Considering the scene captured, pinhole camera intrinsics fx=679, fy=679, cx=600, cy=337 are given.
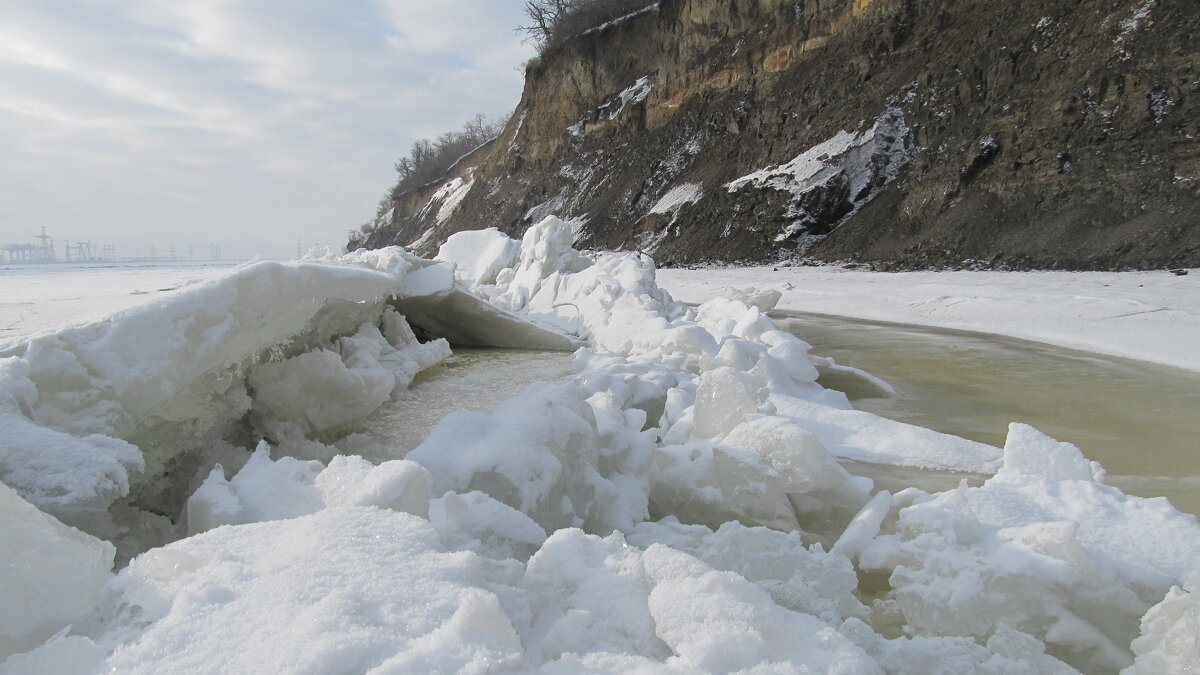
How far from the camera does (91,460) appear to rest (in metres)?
1.96

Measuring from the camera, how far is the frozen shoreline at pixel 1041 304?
241 inches

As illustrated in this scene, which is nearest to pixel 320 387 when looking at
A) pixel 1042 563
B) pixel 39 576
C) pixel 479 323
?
pixel 39 576

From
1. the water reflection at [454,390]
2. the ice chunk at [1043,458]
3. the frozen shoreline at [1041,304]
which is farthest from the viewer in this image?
the frozen shoreline at [1041,304]

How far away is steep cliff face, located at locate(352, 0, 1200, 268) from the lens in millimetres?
10789

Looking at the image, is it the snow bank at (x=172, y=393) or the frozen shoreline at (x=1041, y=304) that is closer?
the snow bank at (x=172, y=393)

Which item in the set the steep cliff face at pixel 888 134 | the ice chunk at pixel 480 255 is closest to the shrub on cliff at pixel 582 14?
the steep cliff face at pixel 888 134

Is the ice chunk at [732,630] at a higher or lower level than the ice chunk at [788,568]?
higher

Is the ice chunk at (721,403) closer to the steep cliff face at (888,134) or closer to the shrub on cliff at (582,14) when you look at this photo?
the steep cliff face at (888,134)

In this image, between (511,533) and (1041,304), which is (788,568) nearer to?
(511,533)

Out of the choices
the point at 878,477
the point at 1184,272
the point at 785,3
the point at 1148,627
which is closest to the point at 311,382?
the point at 878,477

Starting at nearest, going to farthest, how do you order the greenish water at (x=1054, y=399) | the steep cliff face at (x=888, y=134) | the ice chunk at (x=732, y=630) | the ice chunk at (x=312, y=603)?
the ice chunk at (x=312, y=603) → the ice chunk at (x=732, y=630) → the greenish water at (x=1054, y=399) → the steep cliff face at (x=888, y=134)

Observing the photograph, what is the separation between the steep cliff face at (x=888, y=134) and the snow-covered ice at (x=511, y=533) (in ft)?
30.9

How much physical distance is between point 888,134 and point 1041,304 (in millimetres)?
8874

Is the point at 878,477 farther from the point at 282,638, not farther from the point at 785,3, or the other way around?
the point at 785,3
